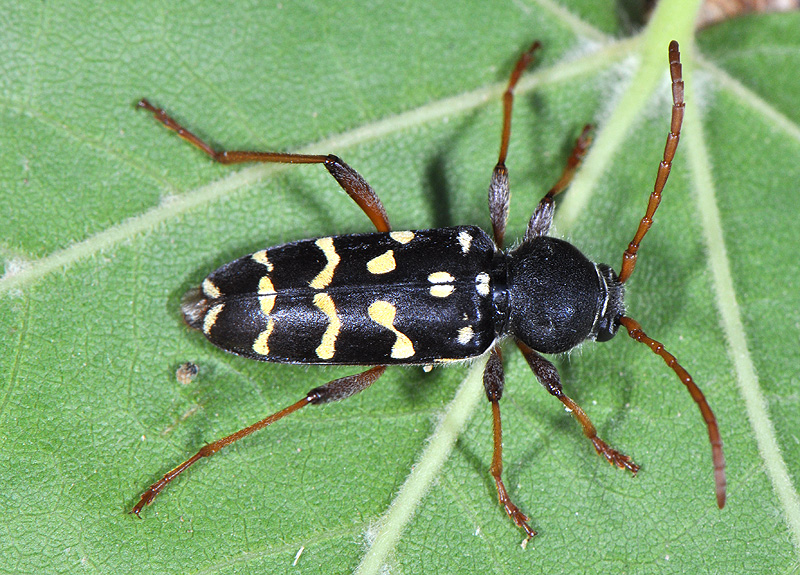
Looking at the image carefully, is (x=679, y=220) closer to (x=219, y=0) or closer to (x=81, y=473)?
(x=219, y=0)

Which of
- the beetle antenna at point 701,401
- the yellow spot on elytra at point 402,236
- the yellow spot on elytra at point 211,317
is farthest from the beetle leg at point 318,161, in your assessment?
the beetle antenna at point 701,401

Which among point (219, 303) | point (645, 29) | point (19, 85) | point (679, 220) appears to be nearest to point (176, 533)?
point (219, 303)

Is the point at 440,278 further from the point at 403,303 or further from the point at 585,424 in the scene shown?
the point at 585,424

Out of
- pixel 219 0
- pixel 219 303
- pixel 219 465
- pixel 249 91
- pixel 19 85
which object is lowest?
pixel 219 465

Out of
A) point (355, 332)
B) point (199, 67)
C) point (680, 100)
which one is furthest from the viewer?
point (199, 67)

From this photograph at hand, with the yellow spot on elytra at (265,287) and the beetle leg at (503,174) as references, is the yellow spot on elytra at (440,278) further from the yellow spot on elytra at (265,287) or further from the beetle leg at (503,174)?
the yellow spot on elytra at (265,287)

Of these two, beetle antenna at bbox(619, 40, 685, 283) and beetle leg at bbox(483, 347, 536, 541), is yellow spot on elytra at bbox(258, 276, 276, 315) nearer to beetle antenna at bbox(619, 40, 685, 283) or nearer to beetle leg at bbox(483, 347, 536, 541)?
beetle leg at bbox(483, 347, 536, 541)
